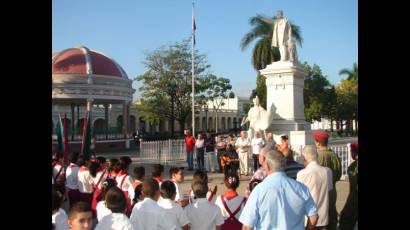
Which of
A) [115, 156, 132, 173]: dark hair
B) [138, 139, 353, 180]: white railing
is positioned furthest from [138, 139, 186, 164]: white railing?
[115, 156, 132, 173]: dark hair

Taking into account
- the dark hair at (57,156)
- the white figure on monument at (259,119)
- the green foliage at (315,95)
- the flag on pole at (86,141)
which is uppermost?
the green foliage at (315,95)

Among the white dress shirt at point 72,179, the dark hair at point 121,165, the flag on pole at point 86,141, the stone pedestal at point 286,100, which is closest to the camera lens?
the dark hair at point 121,165

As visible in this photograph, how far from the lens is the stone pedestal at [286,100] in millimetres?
15711

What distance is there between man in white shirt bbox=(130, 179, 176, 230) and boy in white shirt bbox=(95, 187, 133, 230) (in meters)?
0.36

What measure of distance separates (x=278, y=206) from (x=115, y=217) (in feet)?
4.92

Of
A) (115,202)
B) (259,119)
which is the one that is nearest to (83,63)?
(259,119)

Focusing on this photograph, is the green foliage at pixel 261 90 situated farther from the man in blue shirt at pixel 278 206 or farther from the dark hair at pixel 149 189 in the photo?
the man in blue shirt at pixel 278 206

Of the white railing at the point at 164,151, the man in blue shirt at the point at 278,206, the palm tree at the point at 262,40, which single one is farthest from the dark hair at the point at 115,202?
the palm tree at the point at 262,40

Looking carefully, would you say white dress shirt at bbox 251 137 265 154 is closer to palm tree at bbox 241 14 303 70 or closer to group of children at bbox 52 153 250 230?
group of children at bbox 52 153 250 230

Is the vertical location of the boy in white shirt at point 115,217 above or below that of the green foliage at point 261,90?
below

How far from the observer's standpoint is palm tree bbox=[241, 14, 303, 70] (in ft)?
119

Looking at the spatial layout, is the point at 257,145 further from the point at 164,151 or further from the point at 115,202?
the point at 115,202

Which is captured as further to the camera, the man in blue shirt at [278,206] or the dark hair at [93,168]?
the dark hair at [93,168]
